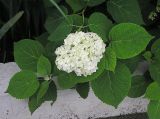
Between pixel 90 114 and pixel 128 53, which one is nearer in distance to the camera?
pixel 128 53

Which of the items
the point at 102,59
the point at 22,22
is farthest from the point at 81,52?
the point at 22,22

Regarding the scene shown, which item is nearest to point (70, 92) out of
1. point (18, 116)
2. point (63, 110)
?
point (63, 110)

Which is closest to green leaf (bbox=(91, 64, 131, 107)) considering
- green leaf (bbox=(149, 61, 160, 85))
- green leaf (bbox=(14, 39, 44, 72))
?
green leaf (bbox=(149, 61, 160, 85))

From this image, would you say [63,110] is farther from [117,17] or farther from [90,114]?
[117,17]

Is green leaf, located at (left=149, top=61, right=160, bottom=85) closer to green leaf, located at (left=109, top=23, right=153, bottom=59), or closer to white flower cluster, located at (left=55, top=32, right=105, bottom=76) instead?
green leaf, located at (left=109, top=23, right=153, bottom=59)

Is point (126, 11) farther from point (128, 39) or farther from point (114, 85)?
point (114, 85)
